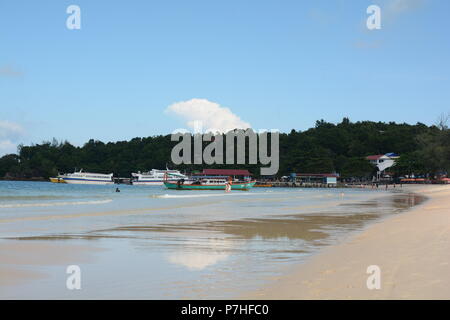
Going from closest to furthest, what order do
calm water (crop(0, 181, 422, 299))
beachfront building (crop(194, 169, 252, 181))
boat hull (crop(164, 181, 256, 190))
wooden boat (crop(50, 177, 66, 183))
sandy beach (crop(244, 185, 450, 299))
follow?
sandy beach (crop(244, 185, 450, 299)), calm water (crop(0, 181, 422, 299)), boat hull (crop(164, 181, 256, 190)), beachfront building (crop(194, 169, 252, 181)), wooden boat (crop(50, 177, 66, 183))

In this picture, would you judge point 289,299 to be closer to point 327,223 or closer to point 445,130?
point 327,223

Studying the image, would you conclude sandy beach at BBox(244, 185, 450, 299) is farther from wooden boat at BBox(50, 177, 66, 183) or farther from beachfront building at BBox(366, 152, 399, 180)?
wooden boat at BBox(50, 177, 66, 183)

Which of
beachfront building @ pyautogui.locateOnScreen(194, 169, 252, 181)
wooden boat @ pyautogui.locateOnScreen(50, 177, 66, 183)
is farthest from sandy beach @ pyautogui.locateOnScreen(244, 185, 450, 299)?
wooden boat @ pyautogui.locateOnScreen(50, 177, 66, 183)

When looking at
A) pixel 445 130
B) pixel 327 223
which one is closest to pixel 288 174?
pixel 445 130

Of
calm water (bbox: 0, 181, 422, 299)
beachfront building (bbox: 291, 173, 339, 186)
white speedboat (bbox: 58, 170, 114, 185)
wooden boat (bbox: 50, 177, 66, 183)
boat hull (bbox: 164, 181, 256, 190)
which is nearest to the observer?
calm water (bbox: 0, 181, 422, 299)

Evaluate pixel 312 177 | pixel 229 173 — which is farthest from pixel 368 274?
pixel 312 177

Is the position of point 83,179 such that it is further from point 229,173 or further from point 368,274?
point 368,274

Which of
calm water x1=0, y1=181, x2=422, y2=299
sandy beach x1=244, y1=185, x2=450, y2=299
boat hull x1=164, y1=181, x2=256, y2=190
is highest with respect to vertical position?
sandy beach x1=244, y1=185, x2=450, y2=299

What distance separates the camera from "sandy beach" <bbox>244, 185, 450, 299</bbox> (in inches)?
307

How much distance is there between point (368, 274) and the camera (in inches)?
364

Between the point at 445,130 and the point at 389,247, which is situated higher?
the point at 445,130

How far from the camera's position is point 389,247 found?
1328cm

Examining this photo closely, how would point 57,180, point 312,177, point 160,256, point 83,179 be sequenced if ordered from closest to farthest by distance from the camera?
point 160,256 < point 312,177 < point 83,179 < point 57,180
